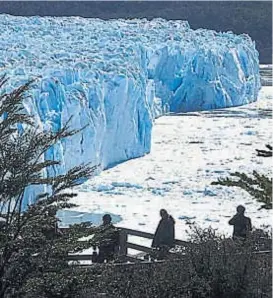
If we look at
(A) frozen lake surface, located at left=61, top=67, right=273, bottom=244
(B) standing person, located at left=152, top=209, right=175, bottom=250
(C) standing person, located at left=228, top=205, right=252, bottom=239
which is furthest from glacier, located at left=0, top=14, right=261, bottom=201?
(C) standing person, located at left=228, top=205, right=252, bottom=239

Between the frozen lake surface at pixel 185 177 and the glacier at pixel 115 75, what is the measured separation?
1.54 ft

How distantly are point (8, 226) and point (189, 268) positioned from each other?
1112 mm

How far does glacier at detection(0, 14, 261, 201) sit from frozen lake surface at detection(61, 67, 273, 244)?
468 mm

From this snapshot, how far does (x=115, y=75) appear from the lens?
468 inches

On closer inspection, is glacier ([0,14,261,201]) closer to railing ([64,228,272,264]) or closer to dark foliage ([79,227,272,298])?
railing ([64,228,272,264])

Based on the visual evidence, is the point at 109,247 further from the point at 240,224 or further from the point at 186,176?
the point at 186,176

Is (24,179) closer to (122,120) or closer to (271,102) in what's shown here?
(122,120)

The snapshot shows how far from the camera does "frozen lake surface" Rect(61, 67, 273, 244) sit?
28.6ft

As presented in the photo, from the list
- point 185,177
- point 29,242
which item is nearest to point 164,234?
point 29,242

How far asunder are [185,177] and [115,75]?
1.93 meters

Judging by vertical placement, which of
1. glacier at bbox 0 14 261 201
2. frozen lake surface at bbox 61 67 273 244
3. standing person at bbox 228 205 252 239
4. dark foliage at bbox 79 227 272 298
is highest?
glacier at bbox 0 14 261 201

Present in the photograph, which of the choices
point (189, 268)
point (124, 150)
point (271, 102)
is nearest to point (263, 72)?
point (271, 102)

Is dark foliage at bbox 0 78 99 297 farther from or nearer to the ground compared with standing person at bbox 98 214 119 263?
farther from the ground

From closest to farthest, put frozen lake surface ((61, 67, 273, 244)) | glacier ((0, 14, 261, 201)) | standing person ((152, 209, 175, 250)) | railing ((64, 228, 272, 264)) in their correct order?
railing ((64, 228, 272, 264)), standing person ((152, 209, 175, 250)), frozen lake surface ((61, 67, 273, 244)), glacier ((0, 14, 261, 201))
